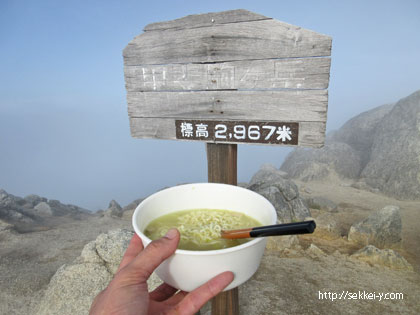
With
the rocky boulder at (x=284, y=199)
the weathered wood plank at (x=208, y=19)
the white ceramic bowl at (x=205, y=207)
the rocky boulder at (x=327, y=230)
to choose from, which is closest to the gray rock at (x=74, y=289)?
the white ceramic bowl at (x=205, y=207)

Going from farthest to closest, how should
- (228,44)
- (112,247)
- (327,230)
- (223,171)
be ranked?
(327,230), (112,247), (223,171), (228,44)

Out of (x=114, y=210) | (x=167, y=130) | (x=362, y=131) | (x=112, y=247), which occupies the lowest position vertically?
(x=114, y=210)

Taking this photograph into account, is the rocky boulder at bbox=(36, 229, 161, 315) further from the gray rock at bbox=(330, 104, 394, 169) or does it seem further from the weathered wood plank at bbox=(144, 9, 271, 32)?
the gray rock at bbox=(330, 104, 394, 169)

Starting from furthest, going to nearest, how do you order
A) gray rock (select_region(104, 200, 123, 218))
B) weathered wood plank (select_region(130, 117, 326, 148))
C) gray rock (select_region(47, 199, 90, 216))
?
gray rock (select_region(47, 199, 90, 216)), gray rock (select_region(104, 200, 123, 218)), weathered wood plank (select_region(130, 117, 326, 148))

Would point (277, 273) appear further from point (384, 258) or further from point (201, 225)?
point (201, 225)

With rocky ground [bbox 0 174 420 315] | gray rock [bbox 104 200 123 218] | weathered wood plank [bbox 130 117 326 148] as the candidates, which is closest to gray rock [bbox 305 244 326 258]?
rocky ground [bbox 0 174 420 315]

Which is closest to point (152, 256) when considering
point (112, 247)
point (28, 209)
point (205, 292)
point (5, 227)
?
point (205, 292)
